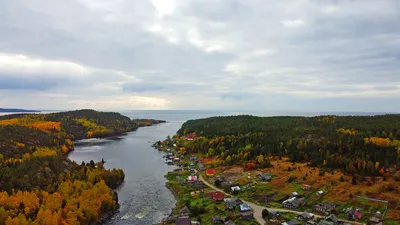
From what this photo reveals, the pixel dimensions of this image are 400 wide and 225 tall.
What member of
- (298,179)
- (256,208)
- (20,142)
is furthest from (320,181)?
(20,142)

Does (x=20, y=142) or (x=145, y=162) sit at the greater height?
(x=20, y=142)

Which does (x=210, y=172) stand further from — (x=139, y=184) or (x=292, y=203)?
(x=292, y=203)

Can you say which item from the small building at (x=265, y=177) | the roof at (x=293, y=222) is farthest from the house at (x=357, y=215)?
the small building at (x=265, y=177)

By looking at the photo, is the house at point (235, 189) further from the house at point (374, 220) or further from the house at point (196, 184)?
the house at point (374, 220)

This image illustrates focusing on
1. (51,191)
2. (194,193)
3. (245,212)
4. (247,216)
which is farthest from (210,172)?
(51,191)

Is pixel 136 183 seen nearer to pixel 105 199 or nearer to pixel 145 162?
pixel 105 199

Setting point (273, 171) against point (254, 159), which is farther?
point (254, 159)

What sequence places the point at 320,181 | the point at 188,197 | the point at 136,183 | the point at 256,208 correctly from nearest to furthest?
the point at 256,208
the point at 188,197
the point at 320,181
the point at 136,183
